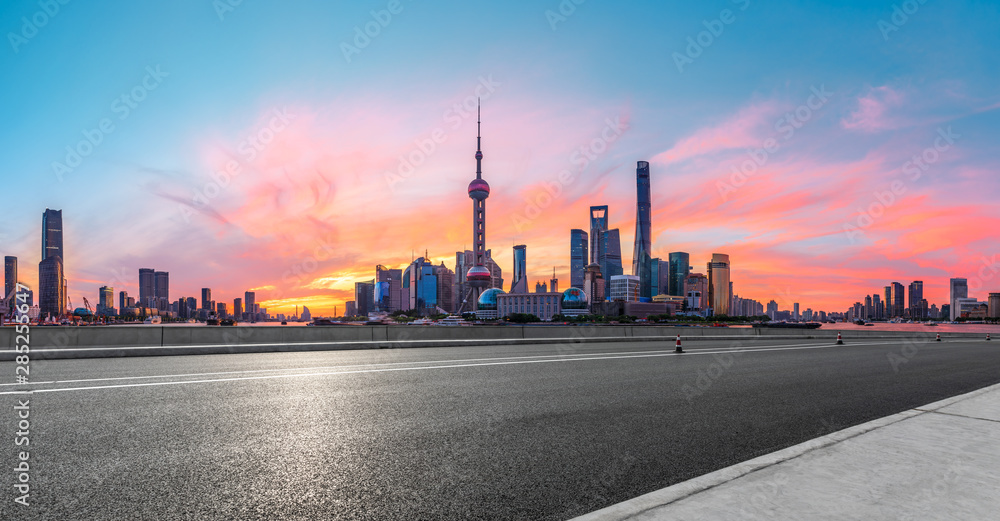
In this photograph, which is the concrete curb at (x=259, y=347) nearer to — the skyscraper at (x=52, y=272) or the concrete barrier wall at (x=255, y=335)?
the concrete barrier wall at (x=255, y=335)

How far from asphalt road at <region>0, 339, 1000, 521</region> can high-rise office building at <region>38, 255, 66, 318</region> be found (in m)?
118

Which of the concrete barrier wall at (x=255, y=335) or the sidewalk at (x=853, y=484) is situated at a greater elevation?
the sidewalk at (x=853, y=484)

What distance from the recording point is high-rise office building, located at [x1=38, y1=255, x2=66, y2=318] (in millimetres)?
114269

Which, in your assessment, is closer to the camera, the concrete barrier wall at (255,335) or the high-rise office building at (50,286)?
the concrete barrier wall at (255,335)

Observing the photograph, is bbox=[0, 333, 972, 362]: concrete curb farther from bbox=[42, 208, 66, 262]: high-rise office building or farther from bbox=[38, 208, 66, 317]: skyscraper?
bbox=[42, 208, 66, 262]: high-rise office building

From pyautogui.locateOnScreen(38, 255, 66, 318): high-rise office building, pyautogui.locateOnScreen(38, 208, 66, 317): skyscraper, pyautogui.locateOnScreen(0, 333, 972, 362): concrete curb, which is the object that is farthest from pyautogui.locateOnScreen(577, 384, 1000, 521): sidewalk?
pyautogui.locateOnScreen(38, 255, 66, 318): high-rise office building

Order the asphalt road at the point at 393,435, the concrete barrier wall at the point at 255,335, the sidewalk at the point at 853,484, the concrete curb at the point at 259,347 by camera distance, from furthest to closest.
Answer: the concrete barrier wall at the point at 255,335 < the concrete curb at the point at 259,347 < the asphalt road at the point at 393,435 < the sidewalk at the point at 853,484

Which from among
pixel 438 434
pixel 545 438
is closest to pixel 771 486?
pixel 545 438

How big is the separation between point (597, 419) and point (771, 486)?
3037 millimetres

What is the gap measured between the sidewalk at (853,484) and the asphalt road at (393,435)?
47 centimetres

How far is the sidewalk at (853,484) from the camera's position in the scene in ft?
11.6

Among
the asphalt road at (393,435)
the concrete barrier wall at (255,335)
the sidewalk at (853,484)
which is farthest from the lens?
the concrete barrier wall at (255,335)

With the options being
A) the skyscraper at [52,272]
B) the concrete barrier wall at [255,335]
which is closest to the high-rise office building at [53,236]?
the skyscraper at [52,272]

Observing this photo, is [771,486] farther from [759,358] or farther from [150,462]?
[759,358]
